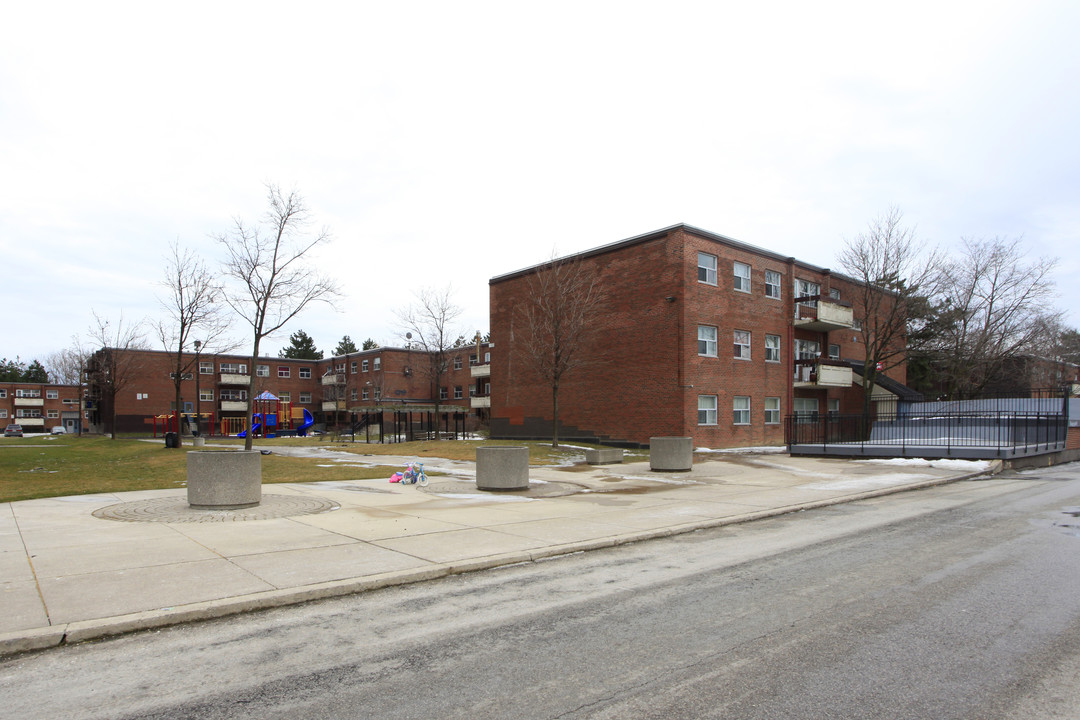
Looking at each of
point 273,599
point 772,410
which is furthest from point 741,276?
point 273,599

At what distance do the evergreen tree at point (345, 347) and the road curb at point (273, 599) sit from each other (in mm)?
105417

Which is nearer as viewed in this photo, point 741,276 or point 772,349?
point 741,276

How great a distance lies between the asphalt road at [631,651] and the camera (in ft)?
12.8

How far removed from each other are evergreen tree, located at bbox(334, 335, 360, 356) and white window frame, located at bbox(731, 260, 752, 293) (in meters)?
86.5

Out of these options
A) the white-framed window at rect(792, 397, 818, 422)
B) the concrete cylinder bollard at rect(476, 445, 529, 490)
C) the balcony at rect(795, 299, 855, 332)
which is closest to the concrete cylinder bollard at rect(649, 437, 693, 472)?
the concrete cylinder bollard at rect(476, 445, 529, 490)

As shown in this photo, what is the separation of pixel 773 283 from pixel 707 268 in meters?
5.82

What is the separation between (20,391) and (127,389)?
1927 inches

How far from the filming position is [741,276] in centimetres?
3319

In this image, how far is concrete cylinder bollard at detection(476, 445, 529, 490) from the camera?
583 inches

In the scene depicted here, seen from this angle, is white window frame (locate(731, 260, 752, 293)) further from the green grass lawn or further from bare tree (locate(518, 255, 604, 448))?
the green grass lawn

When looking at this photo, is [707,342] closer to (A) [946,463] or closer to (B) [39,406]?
(A) [946,463]

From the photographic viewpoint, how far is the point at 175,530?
9.12 metres

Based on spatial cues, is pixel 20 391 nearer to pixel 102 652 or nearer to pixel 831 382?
pixel 831 382

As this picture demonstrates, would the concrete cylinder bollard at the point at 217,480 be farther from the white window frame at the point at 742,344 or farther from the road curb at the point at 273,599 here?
the white window frame at the point at 742,344
